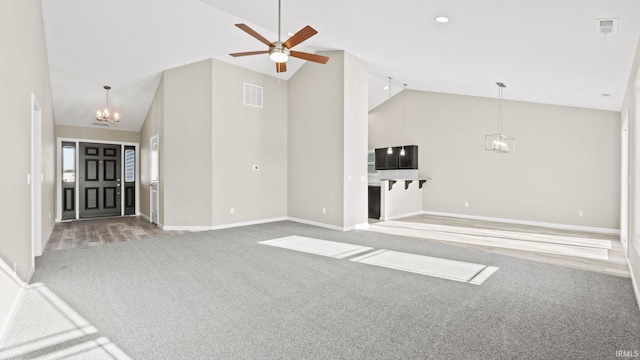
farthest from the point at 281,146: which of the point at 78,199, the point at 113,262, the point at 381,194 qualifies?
the point at 78,199

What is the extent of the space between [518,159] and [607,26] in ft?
16.7

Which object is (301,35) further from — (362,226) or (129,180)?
(129,180)

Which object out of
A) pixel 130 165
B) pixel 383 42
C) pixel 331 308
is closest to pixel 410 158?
pixel 383 42

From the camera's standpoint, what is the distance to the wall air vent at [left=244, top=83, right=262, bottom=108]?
707cm

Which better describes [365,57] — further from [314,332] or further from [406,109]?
[314,332]

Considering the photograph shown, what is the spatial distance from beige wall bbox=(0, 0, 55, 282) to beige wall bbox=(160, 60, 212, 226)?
263 centimetres

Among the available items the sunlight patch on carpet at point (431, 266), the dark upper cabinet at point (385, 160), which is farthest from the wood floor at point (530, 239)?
the dark upper cabinet at point (385, 160)

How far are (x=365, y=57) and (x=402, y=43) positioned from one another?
1.53m

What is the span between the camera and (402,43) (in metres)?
5.01

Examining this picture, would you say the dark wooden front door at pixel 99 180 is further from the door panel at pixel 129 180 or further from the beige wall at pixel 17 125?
the beige wall at pixel 17 125

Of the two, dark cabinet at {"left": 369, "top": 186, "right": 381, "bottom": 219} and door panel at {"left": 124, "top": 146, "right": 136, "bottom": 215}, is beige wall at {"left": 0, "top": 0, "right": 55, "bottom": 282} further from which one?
dark cabinet at {"left": 369, "top": 186, "right": 381, "bottom": 219}

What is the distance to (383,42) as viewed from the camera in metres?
5.21

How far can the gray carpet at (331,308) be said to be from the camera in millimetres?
2123

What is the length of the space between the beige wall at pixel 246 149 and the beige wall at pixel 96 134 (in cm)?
408
